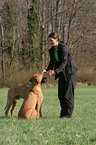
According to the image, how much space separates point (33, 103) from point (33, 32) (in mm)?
26343

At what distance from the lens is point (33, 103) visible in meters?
5.57

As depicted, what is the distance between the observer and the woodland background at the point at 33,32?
1137 inches

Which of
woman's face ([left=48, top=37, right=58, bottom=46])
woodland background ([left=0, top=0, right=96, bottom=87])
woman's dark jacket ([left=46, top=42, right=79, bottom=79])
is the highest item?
woman's face ([left=48, top=37, right=58, bottom=46])

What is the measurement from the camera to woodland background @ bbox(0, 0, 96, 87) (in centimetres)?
2889

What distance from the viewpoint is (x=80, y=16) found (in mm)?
36781

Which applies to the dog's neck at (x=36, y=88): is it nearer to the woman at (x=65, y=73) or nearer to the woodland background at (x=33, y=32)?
the woman at (x=65, y=73)

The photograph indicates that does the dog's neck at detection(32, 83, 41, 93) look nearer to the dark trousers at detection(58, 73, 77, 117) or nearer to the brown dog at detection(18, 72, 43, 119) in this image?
the brown dog at detection(18, 72, 43, 119)

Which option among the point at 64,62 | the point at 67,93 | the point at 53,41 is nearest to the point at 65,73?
the point at 64,62

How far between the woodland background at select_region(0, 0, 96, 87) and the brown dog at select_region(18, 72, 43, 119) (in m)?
21.4

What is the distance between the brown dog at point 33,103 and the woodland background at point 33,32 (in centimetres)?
2139

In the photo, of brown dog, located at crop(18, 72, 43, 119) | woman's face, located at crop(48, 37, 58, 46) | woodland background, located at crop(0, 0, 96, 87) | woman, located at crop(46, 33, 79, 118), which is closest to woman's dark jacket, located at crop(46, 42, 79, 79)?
woman, located at crop(46, 33, 79, 118)

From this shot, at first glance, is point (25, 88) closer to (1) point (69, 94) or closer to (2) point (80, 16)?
(1) point (69, 94)

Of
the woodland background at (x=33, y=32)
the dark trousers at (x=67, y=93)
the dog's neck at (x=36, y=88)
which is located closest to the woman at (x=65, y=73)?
the dark trousers at (x=67, y=93)

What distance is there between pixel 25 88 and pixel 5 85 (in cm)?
2242
